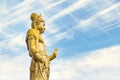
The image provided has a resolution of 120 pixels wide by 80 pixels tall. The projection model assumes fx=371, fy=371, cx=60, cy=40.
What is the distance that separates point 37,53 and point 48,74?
3.26 feet

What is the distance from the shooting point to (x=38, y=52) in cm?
1474

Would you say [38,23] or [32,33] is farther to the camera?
[38,23]

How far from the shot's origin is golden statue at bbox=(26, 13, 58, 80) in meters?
14.6

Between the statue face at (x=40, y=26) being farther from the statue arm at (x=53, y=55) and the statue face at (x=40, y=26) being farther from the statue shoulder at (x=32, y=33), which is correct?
the statue arm at (x=53, y=55)

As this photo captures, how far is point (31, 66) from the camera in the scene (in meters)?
14.8

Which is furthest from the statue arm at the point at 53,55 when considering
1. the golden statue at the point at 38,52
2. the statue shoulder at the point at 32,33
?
the statue shoulder at the point at 32,33

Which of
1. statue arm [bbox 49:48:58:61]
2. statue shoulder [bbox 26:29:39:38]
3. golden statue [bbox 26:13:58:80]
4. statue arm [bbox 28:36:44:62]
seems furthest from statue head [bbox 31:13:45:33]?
statue arm [bbox 49:48:58:61]

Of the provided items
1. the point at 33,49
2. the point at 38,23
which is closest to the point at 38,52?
the point at 33,49

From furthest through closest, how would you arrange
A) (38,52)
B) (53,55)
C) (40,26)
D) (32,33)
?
(40,26) < (53,55) < (32,33) < (38,52)

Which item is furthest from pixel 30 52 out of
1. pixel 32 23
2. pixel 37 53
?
pixel 32 23

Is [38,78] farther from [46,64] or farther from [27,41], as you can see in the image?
[27,41]

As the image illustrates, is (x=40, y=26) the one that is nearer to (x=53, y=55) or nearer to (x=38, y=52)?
(x=53, y=55)

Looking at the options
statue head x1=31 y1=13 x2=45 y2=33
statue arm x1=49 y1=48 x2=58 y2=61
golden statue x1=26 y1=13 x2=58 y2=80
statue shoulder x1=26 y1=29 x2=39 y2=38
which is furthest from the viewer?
statue head x1=31 y1=13 x2=45 y2=33

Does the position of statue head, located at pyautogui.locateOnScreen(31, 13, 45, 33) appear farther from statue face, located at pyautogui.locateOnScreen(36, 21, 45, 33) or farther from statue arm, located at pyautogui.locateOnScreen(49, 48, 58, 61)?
statue arm, located at pyautogui.locateOnScreen(49, 48, 58, 61)
